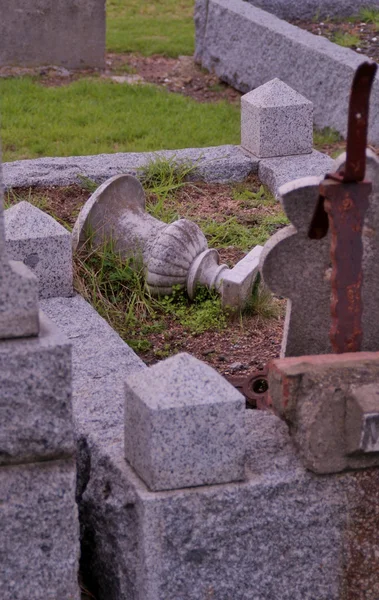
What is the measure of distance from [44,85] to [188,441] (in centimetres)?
684

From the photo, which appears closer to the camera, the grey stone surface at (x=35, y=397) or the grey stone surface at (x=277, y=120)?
the grey stone surface at (x=35, y=397)

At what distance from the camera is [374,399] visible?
233 centimetres

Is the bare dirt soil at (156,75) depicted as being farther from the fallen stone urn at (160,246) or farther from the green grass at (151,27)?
the fallen stone urn at (160,246)

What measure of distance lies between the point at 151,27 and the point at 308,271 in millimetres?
8959

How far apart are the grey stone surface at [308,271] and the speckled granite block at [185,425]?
40cm

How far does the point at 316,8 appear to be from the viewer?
32.3 ft

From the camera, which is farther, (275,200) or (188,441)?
(275,200)

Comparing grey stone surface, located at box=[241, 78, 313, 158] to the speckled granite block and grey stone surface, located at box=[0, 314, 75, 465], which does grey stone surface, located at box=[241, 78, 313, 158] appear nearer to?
the speckled granite block

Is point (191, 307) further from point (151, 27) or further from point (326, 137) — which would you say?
point (151, 27)

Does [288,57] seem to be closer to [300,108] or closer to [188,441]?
[300,108]

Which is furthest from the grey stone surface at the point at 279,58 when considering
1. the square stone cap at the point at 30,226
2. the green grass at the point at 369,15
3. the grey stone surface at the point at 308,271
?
the grey stone surface at the point at 308,271

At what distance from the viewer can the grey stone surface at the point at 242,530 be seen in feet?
7.68

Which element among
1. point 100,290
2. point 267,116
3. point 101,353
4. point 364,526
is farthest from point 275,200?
point 364,526

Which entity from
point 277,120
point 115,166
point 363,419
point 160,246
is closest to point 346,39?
point 277,120
